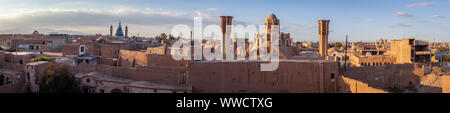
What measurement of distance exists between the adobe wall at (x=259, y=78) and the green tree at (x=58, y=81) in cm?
704

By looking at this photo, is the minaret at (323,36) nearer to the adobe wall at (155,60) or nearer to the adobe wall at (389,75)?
the adobe wall at (389,75)

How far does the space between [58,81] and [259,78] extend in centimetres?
1180

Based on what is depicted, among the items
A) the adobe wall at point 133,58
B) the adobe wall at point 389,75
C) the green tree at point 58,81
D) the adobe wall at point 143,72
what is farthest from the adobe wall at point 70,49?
the adobe wall at point 389,75

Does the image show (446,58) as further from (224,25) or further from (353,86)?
(353,86)

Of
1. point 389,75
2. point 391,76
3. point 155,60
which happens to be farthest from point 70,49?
point 391,76

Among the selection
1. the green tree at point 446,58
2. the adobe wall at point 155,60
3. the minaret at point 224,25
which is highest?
the minaret at point 224,25

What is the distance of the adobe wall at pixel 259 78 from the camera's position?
16703mm

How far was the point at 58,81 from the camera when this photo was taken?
17.9 m

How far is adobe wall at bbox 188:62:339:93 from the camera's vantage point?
1670 cm

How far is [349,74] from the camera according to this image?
17.5 metres

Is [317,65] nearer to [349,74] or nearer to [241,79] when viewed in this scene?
[349,74]

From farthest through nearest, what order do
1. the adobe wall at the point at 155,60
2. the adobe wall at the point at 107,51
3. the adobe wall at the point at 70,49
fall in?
1. the adobe wall at the point at 107,51
2. the adobe wall at the point at 70,49
3. the adobe wall at the point at 155,60
